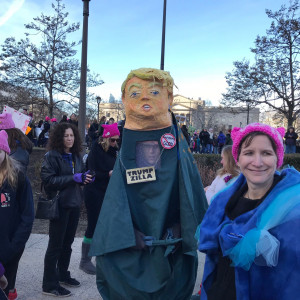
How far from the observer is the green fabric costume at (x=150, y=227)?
2.46 meters

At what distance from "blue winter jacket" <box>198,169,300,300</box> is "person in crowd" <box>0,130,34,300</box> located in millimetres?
1596

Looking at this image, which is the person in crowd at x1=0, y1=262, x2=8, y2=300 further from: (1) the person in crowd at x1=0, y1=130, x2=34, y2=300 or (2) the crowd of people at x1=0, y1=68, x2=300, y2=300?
(1) the person in crowd at x1=0, y1=130, x2=34, y2=300

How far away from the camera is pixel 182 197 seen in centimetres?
261

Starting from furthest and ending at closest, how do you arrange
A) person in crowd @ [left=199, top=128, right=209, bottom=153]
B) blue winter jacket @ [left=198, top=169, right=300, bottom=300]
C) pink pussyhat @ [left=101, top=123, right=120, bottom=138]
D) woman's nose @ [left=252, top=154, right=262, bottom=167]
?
person in crowd @ [left=199, top=128, right=209, bottom=153] < pink pussyhat @ [left=101, top=123, right=120, bottom=138] < woman's nose @ [left=252, top=154, right=262, bottom=167] < blue winter jacket @ [left=198, top=169, right=300, bottom=300]

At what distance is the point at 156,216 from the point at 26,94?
50.5ft

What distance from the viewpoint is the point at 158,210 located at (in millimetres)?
2557

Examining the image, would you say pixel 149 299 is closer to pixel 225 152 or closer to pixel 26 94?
pixel 225 152

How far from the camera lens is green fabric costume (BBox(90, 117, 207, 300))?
2.46m

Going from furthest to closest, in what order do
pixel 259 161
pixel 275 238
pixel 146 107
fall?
pixel 146 107 → pixel 259 161 → pixel 275 238

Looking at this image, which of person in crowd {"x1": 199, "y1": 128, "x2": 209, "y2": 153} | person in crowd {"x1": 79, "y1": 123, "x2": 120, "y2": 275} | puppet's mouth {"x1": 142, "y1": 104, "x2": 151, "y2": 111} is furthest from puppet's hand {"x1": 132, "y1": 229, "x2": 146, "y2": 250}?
person in crowd {"x1": 199, "y1": 128, "x2": 209, "y2": 153}

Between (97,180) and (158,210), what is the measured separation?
172 centimetres

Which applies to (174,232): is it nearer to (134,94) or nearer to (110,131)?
(134,94)

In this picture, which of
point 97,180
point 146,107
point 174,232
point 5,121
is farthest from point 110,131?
point 174,232

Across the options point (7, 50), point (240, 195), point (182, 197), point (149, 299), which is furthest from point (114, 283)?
point (7, 50)
